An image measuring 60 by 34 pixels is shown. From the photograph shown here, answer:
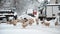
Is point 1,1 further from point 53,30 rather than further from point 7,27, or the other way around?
point 53,30

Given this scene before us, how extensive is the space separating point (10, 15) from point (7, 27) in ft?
0.70

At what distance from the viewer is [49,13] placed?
2209 mm

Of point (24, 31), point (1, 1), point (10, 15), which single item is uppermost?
point (1, 1)

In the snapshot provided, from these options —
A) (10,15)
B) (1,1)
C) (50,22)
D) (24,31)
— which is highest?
(1,1)

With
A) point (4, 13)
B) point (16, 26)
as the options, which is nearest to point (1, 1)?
point (4, 13)

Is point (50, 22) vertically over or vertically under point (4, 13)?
under

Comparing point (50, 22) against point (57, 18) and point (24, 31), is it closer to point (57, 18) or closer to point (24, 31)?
point (57, 18)

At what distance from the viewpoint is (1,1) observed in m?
2.22

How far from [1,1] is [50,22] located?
92 centimetres

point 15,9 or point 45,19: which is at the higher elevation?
point 15,9

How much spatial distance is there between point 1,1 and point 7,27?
462 millimetres

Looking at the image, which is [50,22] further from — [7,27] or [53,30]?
[7,27]

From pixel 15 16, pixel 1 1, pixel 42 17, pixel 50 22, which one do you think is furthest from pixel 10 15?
pixel 50 22

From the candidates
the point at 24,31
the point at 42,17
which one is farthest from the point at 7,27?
the point at 42,17
